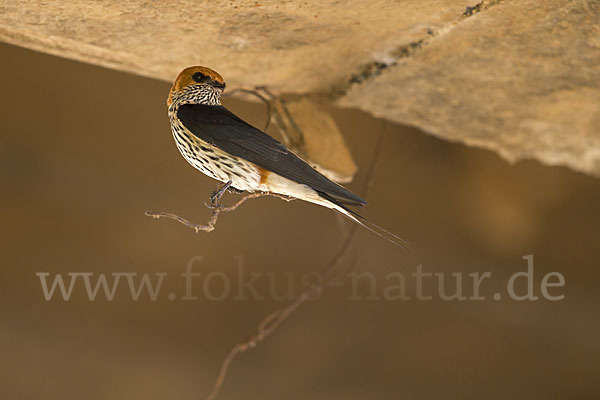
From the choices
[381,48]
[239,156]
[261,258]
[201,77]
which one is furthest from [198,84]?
[261,258]

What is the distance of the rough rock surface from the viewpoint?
1.41 meters

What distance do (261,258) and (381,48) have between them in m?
0.91

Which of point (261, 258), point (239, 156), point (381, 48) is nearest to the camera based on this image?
point (239, 156)

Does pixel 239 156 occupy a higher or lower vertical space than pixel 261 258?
lower

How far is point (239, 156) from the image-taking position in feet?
4.44

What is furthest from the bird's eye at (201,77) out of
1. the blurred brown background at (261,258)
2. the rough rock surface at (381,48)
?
the blurred brown background at (261,258)

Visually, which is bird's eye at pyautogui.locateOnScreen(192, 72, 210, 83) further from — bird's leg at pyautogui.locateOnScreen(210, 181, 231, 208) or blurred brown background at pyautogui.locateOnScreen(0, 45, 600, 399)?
blurred brown background at pyautogui.locateOnScreen(0, 45, 600, 399)

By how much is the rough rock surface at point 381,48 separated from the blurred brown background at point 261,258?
0.35 meters

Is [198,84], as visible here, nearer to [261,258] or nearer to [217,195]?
[217,195]

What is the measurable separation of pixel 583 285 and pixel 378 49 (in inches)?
65.2

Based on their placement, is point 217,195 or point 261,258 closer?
point 217,195

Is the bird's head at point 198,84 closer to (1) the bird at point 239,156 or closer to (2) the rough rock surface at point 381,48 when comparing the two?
(1) the bird at point 239,156

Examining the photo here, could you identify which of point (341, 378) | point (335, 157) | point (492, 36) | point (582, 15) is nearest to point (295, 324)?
point (341, 378)

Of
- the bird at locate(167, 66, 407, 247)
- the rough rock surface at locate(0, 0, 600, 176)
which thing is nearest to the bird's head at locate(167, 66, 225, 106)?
the bird at locate(167, 66, 407, 247)
